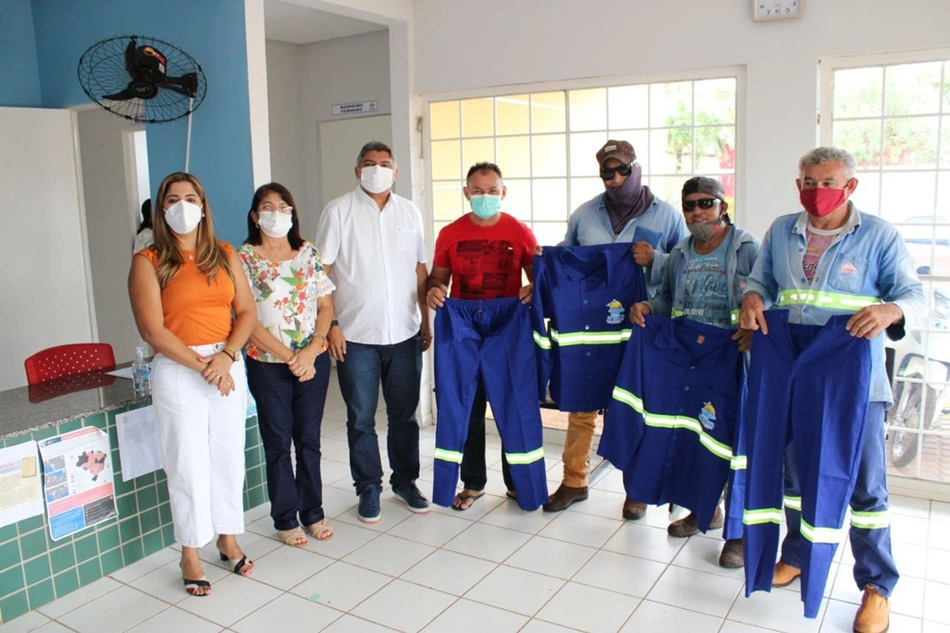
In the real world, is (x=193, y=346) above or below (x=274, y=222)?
below

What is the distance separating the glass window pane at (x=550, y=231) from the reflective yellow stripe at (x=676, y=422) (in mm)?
1568

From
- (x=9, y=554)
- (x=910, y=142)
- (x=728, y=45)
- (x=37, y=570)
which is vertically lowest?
(x=37, y=570)

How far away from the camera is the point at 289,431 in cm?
328

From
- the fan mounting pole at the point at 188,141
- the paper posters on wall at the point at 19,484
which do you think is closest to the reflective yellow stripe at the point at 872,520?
the paper posters on wall at the point at 19,484

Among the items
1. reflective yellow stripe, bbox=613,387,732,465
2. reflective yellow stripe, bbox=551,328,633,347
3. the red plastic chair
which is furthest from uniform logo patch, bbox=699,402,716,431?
the red plastic chair

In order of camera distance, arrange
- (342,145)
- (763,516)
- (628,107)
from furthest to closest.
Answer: (342,145)
(628,107)
(763,516)

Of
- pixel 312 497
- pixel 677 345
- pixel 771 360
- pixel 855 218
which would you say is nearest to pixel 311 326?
pixel 312 497

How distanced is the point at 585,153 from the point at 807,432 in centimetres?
236

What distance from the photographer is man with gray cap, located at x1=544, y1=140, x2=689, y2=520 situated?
10.9 ft

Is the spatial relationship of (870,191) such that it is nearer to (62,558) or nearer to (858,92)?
(858,92)

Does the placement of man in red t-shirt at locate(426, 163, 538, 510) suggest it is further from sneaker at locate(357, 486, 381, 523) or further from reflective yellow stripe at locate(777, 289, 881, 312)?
reflective yellow stripe at locate(777, 289, 881, 312)

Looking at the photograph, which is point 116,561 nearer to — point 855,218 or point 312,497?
point 312,497

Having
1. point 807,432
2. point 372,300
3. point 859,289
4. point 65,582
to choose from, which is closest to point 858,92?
point 859,289

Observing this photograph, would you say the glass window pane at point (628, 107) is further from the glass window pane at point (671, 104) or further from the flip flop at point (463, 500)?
the flip flop at point (463, 500)
